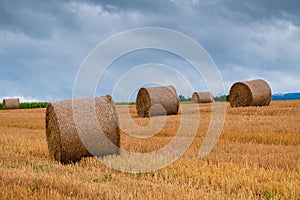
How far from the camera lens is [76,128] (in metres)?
7.95

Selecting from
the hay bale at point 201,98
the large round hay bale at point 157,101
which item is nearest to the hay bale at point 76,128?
the large round hay bale at point 157,101

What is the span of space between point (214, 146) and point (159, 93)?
10086 millimetres

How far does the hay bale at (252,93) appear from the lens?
20703mm

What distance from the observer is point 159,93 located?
19234 millimetres

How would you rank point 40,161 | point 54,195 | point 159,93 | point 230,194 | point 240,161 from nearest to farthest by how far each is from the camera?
point 54,195, point 230,194, point 240,161, point 40,161, point 159,93

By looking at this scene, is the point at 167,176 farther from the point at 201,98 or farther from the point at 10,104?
the point at 10,104

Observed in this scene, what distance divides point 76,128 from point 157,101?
11.3 m

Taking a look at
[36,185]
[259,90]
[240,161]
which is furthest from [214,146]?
[259,90]

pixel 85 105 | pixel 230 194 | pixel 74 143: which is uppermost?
pixel 85 105

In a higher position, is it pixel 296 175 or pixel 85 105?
pixel 85 105

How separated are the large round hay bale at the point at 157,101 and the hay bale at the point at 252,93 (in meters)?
4.22

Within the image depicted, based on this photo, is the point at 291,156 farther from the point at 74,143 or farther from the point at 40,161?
the point at 40,161

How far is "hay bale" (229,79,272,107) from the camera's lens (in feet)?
67.9

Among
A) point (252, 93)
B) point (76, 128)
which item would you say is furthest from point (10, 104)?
point (76, 128)
